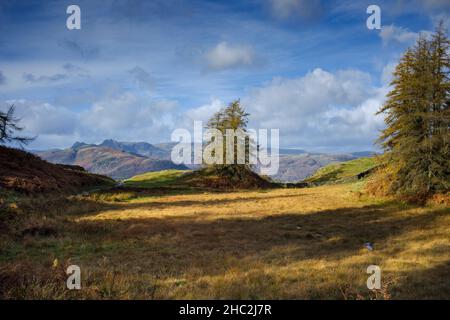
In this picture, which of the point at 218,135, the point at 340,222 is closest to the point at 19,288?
the point at 340,222

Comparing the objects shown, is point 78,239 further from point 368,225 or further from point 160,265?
point 368,225

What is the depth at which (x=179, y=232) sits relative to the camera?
19.8 m

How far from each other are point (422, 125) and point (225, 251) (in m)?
22.6

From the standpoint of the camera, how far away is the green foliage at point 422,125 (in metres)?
27.6

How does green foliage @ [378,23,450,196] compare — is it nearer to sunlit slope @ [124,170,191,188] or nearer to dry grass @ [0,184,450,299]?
dry grass @ [0,184,450,299]

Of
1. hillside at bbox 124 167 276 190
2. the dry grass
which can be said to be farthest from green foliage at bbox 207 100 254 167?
the dry grass

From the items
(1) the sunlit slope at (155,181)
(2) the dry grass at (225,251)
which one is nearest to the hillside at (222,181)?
(1) the sunlit slope at (155,181)

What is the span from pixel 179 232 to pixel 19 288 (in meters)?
12.0

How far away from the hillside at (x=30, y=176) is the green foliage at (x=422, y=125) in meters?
33.2

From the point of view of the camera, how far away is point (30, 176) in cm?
3353

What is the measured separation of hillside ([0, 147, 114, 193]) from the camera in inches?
1172

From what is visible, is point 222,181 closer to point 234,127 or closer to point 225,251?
point 234,127

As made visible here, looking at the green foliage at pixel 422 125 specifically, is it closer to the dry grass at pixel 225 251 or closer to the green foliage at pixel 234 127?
the dry grass at pixel 225 251

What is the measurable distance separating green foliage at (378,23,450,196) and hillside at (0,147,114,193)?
3322 centimetres
